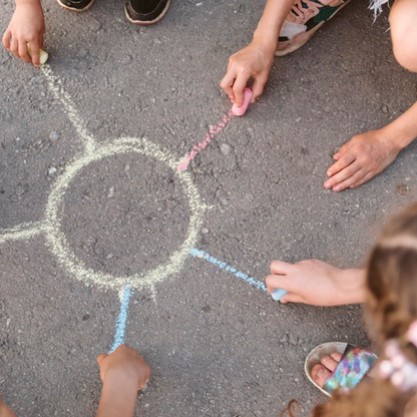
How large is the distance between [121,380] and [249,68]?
89 cm

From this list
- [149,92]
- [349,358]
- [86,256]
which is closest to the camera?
[349,358]

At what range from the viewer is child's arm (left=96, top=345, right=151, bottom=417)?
1.57 metres

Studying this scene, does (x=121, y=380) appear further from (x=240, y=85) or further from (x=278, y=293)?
(x=240, y=85)

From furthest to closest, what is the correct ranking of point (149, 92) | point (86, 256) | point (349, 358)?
point (149, 92) → point (86, 256) → point (349, 358)

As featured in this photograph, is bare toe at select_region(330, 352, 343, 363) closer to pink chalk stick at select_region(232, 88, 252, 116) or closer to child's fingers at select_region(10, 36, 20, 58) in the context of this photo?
pink chalk stick at select_region(232, 88, 252, 116)

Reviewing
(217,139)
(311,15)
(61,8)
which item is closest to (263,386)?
(217,139)

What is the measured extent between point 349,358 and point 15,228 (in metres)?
0.98

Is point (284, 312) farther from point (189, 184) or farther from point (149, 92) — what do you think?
point (149, 92)

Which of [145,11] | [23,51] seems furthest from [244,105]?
[23,51]

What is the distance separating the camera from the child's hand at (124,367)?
1.60 meters

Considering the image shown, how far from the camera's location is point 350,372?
5.39 feet

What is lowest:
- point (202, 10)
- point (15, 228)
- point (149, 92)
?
point (15, 228)

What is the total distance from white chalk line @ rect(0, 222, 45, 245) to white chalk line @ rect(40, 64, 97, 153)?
263 millimetres

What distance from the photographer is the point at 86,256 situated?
70.4 inches
